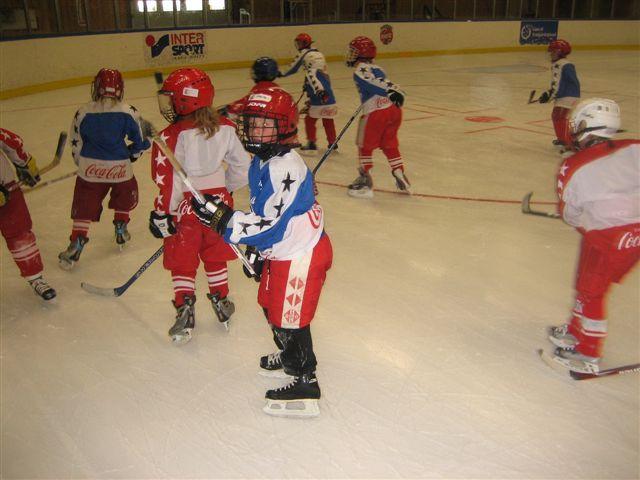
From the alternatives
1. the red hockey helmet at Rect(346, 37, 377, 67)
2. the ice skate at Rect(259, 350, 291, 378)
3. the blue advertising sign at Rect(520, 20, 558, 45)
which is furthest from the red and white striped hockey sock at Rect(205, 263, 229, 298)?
the blue advertising sign at Rect(520, 20, 558, 45)

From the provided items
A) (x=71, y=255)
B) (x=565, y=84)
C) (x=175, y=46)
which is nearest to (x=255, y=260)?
(x=71, y=255)

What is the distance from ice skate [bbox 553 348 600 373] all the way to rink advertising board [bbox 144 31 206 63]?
1052cm

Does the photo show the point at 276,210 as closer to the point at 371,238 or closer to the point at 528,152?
the point at 371,238

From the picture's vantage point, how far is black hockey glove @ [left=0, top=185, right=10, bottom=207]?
2.78 meters

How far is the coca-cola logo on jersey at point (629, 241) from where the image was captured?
2.23 metres

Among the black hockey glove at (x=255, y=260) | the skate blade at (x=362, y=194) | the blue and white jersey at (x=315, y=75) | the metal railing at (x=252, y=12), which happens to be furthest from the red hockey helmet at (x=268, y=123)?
the metal railing at (x=252, y=12)

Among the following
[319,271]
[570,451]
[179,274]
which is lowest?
[570,451]

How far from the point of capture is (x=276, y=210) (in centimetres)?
190

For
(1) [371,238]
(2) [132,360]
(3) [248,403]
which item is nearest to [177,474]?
(3) [248,403]

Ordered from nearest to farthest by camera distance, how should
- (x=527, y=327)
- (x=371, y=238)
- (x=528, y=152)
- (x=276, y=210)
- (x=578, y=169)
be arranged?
(x=276, y=210) < (x=578, y=169) < (x=527, y=327) < (x=371, y=238) < (x=528, y=152)

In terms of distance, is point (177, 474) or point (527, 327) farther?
point (527, 327)

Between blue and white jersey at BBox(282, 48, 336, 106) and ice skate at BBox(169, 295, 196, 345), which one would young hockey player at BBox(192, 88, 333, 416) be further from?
blue and white jersey at BBox(282, 48, 336, 106)

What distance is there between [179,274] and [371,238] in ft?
5.18

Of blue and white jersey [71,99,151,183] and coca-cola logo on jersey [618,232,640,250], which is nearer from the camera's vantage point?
coca-cola logo on jersey [618,232,640,250]
